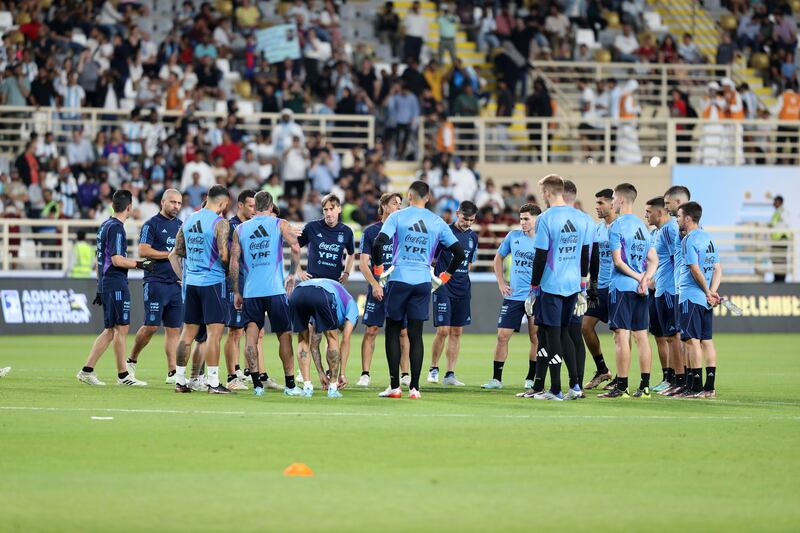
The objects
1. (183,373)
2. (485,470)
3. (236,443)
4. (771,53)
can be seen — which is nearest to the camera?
(485,470)

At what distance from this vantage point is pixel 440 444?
12055 millimetres

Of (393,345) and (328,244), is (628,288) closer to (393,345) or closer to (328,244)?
(393,345)

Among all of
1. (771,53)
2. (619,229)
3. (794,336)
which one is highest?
(771,53)

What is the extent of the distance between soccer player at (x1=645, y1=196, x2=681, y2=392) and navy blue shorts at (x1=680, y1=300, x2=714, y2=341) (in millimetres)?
695

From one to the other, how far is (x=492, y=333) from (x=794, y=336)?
7363mm

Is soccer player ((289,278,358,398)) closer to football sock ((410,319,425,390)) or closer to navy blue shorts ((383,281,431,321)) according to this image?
navy blue shorts ((383,281,431,321))

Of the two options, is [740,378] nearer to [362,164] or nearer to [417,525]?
[417,525]

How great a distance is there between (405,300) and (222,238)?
2.36 metres

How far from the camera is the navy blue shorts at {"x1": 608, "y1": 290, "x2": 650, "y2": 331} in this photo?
1688 cm

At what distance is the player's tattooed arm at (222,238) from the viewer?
16547 millimetres

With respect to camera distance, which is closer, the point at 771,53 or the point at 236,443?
the point at 236,443

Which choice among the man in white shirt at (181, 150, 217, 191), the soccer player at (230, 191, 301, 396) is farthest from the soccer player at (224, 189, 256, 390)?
the man in white shirt at (181, 150, 217, 191)

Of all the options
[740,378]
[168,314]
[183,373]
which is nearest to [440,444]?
[183,373]

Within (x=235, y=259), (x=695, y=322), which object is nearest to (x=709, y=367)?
(x=695, y=322)
